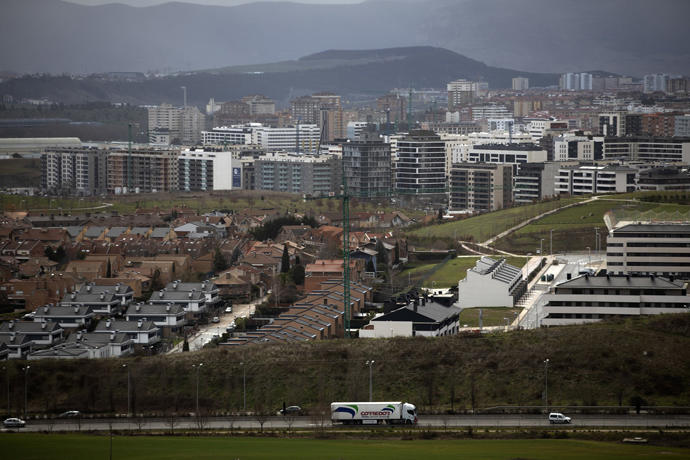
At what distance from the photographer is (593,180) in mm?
49562

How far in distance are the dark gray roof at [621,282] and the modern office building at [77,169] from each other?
3944 centimetres

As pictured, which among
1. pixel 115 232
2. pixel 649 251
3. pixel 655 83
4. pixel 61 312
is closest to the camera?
pixel 61 312

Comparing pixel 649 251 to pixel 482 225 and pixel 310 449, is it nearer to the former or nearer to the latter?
pixel 482 225

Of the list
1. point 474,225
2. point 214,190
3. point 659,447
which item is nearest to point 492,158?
point 214,190

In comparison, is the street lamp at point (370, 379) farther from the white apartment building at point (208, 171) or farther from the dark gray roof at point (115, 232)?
the white apartment building at point (208, 171)

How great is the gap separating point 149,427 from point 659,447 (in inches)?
278

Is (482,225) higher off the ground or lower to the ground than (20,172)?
lower

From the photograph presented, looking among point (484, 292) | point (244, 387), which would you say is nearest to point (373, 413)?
point (244, 387)

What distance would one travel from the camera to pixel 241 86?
157 meters

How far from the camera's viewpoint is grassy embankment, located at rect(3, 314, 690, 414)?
64.6 ft

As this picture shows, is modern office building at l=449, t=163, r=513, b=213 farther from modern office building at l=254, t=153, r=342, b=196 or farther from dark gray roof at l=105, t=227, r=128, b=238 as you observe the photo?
dark gray roof at l=105, t=227, r=128, b=238

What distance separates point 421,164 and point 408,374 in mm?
39380

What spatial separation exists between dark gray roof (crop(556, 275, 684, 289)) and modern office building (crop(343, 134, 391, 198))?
34298 mm

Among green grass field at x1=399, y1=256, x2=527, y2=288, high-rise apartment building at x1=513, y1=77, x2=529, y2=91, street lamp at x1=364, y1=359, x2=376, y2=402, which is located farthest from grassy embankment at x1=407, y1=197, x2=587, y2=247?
high-rise apartment building at x1=513, y1=77, x2=529, y2=91
